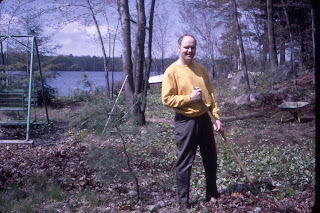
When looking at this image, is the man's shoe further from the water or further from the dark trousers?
the water

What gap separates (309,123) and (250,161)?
4802 millimetres

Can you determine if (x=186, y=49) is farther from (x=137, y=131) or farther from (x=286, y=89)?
(x=286, y=89)

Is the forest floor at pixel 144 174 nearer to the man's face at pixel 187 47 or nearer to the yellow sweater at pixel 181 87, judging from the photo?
the yellow sweater at pixel 181 87

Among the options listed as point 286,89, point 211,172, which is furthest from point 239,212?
point 286,89

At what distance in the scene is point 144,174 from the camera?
560 cm

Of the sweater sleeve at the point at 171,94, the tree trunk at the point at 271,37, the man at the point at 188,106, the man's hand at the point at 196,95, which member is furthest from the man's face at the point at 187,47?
the tree trunk at the point at 271,37

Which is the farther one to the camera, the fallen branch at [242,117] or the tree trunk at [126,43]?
the fallen branch at [242,117]

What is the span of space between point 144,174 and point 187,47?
2.78m

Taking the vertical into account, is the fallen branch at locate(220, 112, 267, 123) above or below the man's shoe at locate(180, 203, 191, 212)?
above

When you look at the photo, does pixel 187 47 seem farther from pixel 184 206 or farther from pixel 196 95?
pixel 184 206

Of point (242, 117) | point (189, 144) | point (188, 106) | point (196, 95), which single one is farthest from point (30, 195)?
point (242, 117)

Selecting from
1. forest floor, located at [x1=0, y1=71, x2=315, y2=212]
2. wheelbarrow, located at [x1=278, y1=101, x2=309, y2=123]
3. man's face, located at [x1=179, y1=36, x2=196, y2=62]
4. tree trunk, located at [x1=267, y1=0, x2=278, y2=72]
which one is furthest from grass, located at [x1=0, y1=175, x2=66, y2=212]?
tree trunk, located at [x1=267, y1=0, x2=278, y2=72]

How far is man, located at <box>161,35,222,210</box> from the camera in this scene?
139 inches

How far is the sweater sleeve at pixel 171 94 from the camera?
3.48 metres
